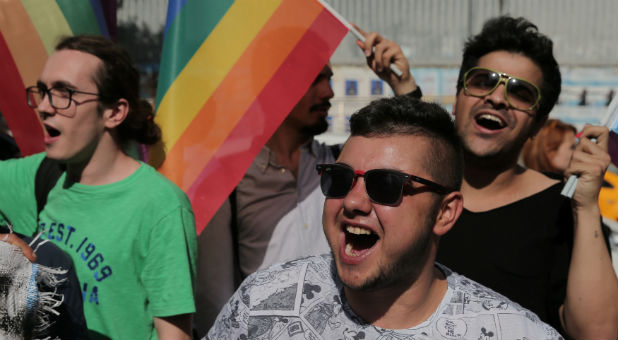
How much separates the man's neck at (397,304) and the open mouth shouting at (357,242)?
10 centimetres

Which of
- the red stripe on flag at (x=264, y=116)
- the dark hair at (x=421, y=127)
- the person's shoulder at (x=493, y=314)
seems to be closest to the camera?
the person's shoulder at (x=493, y=314)

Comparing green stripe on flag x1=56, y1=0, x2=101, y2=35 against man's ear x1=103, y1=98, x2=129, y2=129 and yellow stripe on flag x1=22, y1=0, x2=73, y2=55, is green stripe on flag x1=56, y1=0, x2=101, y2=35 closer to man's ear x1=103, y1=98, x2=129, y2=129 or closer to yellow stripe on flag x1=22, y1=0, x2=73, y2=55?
yellow stripe on flag x1=22, y1=0, x2=73, y2=55

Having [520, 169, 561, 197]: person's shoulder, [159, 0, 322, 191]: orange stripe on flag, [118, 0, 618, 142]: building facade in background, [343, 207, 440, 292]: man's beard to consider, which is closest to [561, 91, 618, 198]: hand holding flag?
[520, 169, 561, 197]: person's shoulder

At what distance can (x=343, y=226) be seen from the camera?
183 cm

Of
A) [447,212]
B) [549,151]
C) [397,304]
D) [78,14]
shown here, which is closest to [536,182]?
[447,212]

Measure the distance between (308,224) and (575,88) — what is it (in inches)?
362

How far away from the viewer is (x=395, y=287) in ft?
5.98

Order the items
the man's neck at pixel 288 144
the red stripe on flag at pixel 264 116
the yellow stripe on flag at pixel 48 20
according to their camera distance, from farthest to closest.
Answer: the man's neck at pixel 288 144 → the yellow stripe on flag at pixel 48 20 → the red stripe on flag at pixel 264 116

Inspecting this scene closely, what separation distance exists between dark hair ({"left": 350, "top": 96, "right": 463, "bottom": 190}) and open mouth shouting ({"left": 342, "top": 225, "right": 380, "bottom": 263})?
0.25 meters

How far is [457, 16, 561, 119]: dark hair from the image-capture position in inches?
107

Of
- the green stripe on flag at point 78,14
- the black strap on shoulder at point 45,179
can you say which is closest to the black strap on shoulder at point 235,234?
the black strap on shoulder at point 45,179

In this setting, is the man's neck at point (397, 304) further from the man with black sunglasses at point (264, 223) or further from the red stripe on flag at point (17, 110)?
the red stripe on flag at point (17, 110)

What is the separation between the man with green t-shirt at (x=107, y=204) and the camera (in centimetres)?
236

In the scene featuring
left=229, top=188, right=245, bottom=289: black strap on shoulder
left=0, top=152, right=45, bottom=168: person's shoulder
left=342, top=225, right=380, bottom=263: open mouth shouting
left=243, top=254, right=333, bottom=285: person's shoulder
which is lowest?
left=229, top=188, right=245, bottom=289: black strap on shoulder
